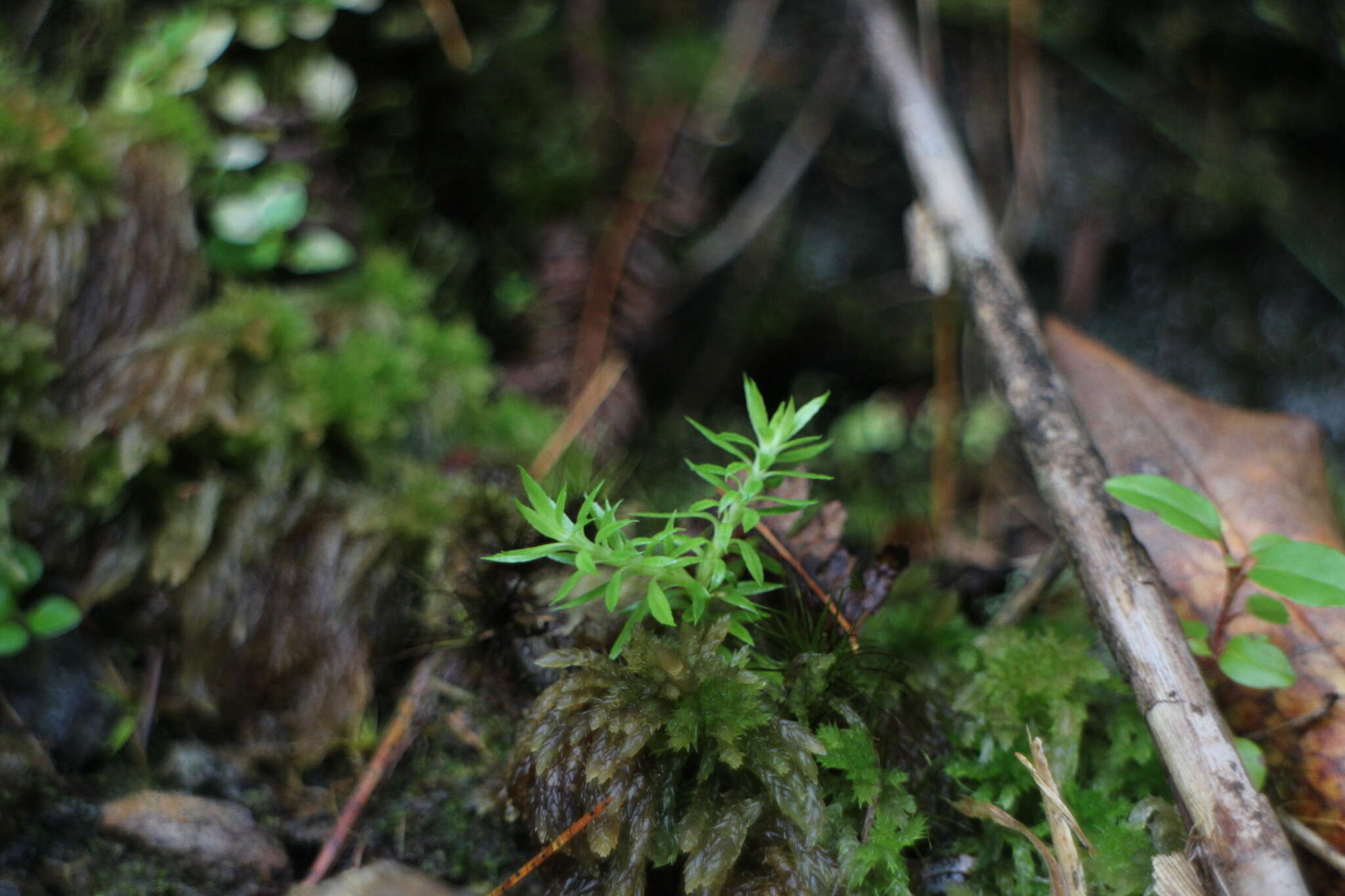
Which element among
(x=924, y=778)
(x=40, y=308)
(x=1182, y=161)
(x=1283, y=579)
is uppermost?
(x=40, y=308)

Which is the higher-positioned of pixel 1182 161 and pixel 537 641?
pixel 1182 161

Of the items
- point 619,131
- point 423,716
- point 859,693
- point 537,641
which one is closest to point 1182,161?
point 619,131

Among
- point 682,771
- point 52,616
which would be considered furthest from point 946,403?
point 52,616

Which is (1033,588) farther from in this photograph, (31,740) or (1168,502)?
(31,740)

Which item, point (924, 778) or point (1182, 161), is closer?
point (924, 778)

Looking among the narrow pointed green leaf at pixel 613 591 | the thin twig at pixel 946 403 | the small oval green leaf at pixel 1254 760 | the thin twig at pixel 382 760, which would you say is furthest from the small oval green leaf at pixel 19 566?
the thin twig at pixel 946 403

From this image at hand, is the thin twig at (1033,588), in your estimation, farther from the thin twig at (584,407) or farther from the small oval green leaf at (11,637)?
the small oval green leaf at (11,637)

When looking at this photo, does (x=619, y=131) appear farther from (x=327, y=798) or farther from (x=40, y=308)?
(x=327, y=798)

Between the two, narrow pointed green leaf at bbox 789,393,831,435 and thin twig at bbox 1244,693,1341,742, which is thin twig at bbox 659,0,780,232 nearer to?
narrow pointed green leaf at bbox 789,393,831,435
